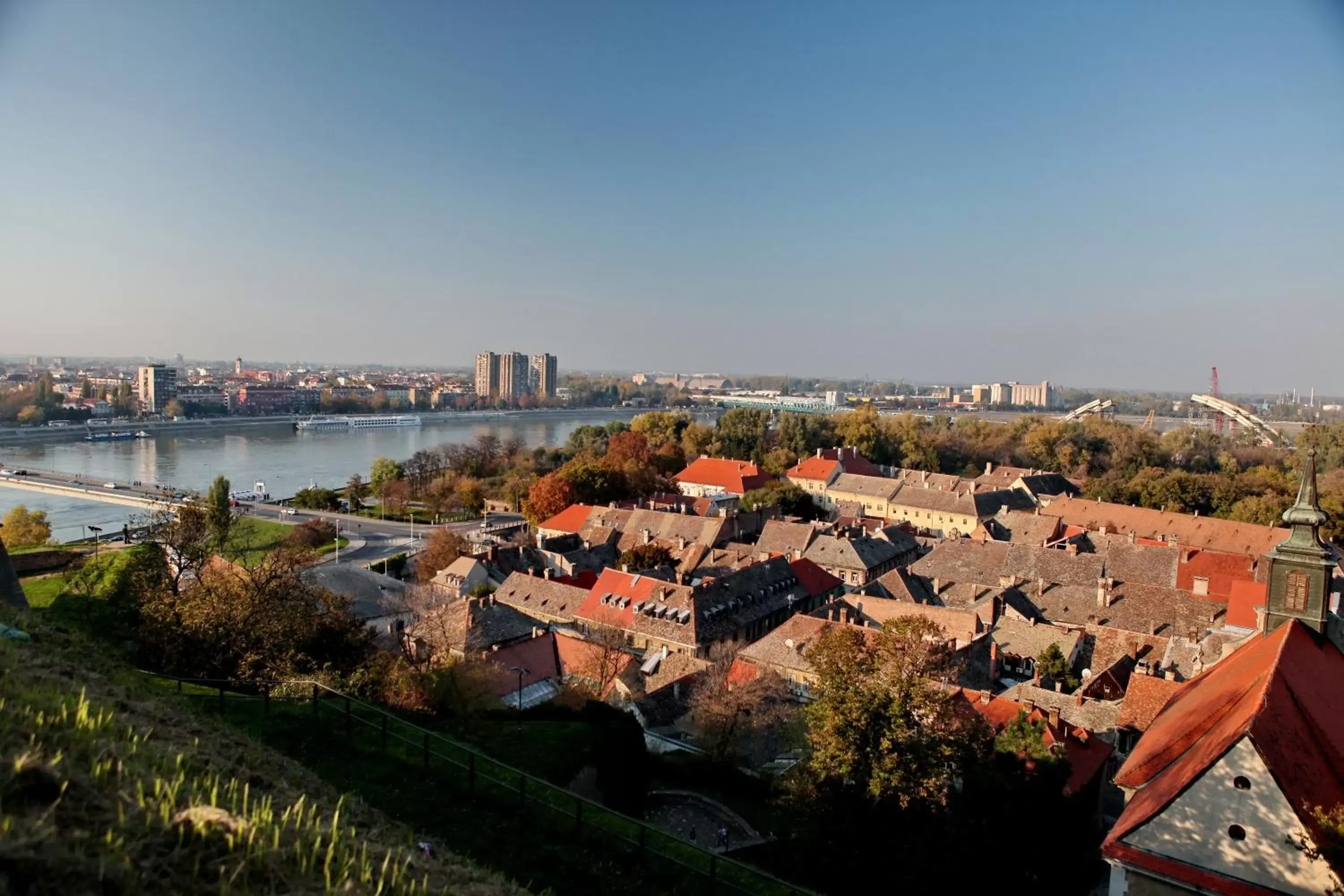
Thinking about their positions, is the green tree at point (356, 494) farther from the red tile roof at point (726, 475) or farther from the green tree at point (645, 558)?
the green tree at point (645, 558)

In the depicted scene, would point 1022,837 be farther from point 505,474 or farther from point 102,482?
point 102,482

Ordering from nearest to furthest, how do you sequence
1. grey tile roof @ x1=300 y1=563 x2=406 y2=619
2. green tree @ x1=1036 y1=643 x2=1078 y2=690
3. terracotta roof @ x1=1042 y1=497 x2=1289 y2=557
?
green tree @ x1=1036 y1=643 x2=1078 y2=690 → grey tile roof @ x1=300 y1=563 x2=406 y2=619 → terracotta roof @ x1=1042 y1=497 x2=1289 y2=557

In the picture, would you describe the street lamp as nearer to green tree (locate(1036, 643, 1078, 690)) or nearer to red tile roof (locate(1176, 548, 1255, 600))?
green tree (locate(1036, 643, 1078, 690))

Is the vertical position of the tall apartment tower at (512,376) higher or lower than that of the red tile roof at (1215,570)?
higher

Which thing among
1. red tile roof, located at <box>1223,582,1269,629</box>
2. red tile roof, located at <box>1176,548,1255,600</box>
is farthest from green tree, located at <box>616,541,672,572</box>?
red tile roof, located at <box>1176,548,1255,600</box>

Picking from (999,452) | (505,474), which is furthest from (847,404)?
(505,474)

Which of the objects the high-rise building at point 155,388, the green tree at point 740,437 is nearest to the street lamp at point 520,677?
the green tree at point 740,437

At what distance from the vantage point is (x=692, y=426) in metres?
58.3

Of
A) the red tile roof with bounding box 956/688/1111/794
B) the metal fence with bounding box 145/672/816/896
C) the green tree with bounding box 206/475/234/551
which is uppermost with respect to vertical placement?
the green tree with bounding box 206/475/234/551

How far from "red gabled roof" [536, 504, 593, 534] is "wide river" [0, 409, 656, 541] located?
833 inches

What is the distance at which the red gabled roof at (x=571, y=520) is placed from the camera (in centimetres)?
3328

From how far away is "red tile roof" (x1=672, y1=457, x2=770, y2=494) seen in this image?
43.3m

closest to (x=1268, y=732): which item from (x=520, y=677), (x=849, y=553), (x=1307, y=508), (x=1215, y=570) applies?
(x=1307, y=508)

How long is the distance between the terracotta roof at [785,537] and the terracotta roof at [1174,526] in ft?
38.9
